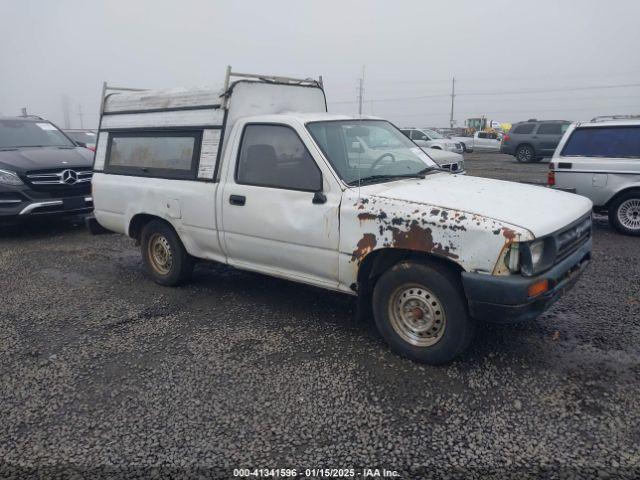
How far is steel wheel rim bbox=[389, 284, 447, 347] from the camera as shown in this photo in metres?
3.66

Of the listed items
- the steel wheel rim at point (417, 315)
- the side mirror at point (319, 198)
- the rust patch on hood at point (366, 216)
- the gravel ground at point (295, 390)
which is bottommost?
the gravel ground at point (295, 390)

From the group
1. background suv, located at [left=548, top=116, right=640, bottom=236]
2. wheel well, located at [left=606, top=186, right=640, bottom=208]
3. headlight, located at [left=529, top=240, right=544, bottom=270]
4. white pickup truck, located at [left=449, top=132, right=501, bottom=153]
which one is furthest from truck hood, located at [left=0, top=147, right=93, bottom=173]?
white pickup truck, located at [left=449, top=132, right=501, bottom=153]

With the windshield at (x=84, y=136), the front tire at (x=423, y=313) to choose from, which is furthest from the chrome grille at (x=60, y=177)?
the windshield at (x=84, y=136)

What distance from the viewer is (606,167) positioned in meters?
7.73

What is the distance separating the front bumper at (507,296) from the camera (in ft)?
10.6

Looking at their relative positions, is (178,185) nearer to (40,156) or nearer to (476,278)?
(476,278)

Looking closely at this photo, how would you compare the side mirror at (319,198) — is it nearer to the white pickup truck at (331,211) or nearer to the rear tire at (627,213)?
the white pickup truck at (331,211)

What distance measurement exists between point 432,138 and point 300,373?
23.4m

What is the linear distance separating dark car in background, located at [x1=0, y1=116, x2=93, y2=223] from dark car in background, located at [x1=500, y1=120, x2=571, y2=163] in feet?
59.7

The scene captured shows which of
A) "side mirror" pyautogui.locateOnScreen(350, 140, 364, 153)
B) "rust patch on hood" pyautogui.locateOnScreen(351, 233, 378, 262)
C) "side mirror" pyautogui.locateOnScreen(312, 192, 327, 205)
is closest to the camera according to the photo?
"rust patch on hood" pyautogui.locateOnScreen(351, 233, 378, 262)

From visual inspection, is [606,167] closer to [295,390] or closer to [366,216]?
[366,216]

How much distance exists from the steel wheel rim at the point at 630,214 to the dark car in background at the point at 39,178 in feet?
26.8

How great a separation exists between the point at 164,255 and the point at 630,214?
662 cm

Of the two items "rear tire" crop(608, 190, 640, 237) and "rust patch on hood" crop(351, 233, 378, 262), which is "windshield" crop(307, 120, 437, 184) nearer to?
"rust patch on hood" crop(351, 233, 378, 262)
